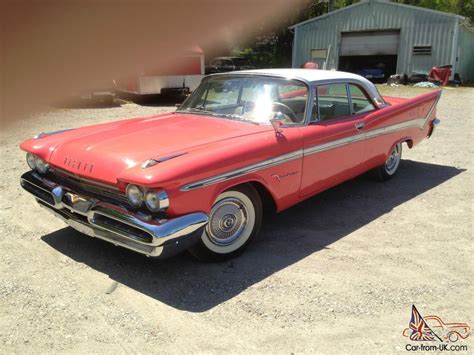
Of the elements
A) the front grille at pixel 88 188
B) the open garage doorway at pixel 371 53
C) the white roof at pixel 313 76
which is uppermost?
the open garage doorway at pixel 371 53

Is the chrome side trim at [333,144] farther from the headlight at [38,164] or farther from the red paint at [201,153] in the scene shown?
the headlight at [38,164]

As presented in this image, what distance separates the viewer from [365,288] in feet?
10.7

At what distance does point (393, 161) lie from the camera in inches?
232

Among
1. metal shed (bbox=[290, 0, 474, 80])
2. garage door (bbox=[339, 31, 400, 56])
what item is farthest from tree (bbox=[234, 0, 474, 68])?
garage door (bbox=[339, 31, 400, 56])

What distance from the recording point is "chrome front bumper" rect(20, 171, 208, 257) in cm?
304

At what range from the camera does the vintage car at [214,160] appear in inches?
123

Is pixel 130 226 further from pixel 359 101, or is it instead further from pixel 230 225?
pixel 359 101

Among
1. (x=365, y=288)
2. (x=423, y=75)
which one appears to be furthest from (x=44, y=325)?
(x=423, y=75)

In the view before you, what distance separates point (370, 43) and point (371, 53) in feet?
1.71

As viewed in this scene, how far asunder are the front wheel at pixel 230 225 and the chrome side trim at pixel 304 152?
0.18 m

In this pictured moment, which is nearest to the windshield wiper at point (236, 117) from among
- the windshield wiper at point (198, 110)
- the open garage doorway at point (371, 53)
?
the windshield wiper at point (198, 110)

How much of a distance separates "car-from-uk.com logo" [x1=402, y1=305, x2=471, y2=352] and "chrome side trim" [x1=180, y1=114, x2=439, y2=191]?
5.10 ft

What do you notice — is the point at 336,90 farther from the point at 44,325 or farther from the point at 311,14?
the point at 311,14

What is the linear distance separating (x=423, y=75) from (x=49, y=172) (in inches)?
837
